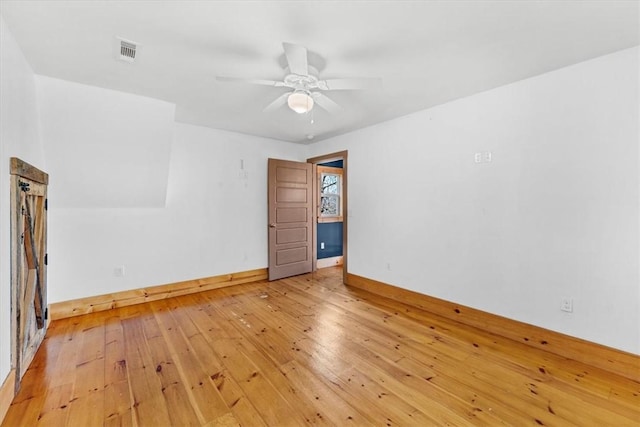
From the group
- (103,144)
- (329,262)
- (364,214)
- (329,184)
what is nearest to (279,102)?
(103,144)

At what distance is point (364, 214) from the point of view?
4359 millimetres

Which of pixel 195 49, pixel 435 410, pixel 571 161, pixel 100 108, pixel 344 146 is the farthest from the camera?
pixel 344 146

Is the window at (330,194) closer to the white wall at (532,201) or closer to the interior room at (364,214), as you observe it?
the interior room at (364,214)

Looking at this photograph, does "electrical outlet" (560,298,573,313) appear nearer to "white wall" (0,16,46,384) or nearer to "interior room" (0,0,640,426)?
"interior room" (0,0,640,426)

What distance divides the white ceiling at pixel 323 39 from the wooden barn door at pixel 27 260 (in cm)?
101

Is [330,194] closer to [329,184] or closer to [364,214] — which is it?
[329,184]

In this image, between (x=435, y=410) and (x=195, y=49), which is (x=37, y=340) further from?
(x=435, y=410)

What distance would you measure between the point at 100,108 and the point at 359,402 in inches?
147

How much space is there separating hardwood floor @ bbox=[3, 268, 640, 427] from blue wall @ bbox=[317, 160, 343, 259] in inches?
110

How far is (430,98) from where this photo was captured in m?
3.15

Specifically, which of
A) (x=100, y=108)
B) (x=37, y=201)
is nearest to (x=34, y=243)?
(x=37, y=201)

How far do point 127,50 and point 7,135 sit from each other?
3.33 ft

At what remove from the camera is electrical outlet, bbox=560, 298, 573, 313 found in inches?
95.6

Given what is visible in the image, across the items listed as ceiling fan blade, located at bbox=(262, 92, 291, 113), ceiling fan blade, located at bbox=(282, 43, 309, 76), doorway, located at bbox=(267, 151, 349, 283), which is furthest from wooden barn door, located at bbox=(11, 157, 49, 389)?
doorway, located at bbox=(267, 151, 349, 283)
